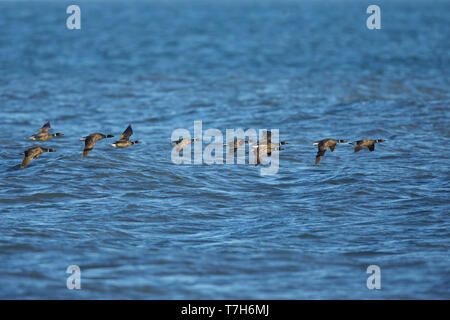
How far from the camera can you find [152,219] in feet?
50.4

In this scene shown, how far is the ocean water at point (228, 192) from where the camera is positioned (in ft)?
41.0

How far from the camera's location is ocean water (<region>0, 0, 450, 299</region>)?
12.5 metres

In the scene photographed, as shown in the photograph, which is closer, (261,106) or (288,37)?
(261,106)

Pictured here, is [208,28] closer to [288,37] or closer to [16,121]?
[288,37]

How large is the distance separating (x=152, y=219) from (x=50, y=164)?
17.8 ft

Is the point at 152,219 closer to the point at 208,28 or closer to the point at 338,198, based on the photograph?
the point at 338,198

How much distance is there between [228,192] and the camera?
17.5 m

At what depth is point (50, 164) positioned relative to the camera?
64.2ft

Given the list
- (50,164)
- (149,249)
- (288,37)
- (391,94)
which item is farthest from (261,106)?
(288,37)

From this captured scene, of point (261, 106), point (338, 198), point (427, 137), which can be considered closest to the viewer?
point (338, 198)
